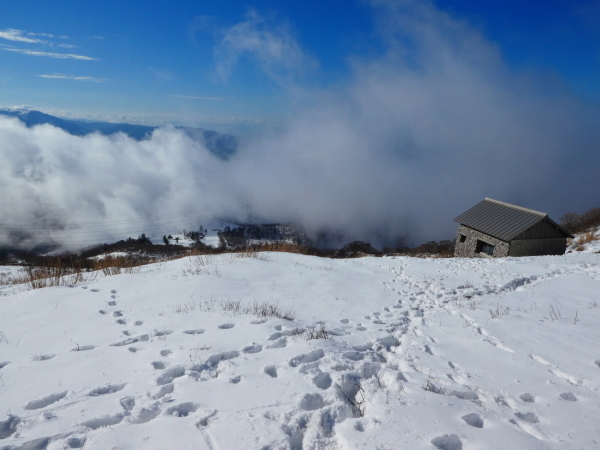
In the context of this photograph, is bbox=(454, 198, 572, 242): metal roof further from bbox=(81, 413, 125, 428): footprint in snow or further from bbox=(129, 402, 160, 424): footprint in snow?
bbox=(81, 413, 125, 428): footprint in snow

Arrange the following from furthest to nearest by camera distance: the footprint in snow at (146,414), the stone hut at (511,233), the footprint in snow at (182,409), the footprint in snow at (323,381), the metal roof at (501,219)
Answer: the metal roof at (501,219) → the stone hut at (511,233) → the footprint in snow at (323,381) → the footprint in snow at (182,409) → the footprint in snow at (146,414)

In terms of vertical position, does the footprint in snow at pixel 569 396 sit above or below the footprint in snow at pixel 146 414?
above

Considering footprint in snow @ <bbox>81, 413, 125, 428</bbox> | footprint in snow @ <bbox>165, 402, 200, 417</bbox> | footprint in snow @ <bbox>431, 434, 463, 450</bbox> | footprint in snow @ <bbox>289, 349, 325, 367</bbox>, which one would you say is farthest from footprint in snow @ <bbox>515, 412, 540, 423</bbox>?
footprint in snow @ <bbox>81, 413, 125, 428</bbox>

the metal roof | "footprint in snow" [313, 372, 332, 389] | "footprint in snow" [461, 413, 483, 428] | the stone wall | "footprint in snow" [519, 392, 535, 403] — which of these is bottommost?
the stone wall

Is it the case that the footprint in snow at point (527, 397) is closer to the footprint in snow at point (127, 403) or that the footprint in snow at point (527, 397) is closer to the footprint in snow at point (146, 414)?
the footprint in snow at point (146, 414)

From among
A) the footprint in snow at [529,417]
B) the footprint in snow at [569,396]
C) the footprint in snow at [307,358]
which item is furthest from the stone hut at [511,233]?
the footprint in snow at [307,358]

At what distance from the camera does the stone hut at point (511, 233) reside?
2352 cm

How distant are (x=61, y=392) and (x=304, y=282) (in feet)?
22.5

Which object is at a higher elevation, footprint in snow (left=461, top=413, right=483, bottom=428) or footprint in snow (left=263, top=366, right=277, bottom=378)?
footprint in snow (left=461, top=413, right=483, bottom=428)

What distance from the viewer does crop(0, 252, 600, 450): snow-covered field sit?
10.1ft

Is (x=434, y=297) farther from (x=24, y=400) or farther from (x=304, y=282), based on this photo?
(x=24, y=400)

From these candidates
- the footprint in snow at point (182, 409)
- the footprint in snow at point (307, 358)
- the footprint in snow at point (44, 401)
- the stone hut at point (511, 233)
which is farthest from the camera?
the stone hut at point (511, 233)

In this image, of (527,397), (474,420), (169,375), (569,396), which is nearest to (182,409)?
(169,375)

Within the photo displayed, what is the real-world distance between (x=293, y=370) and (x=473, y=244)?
27.7 metres
